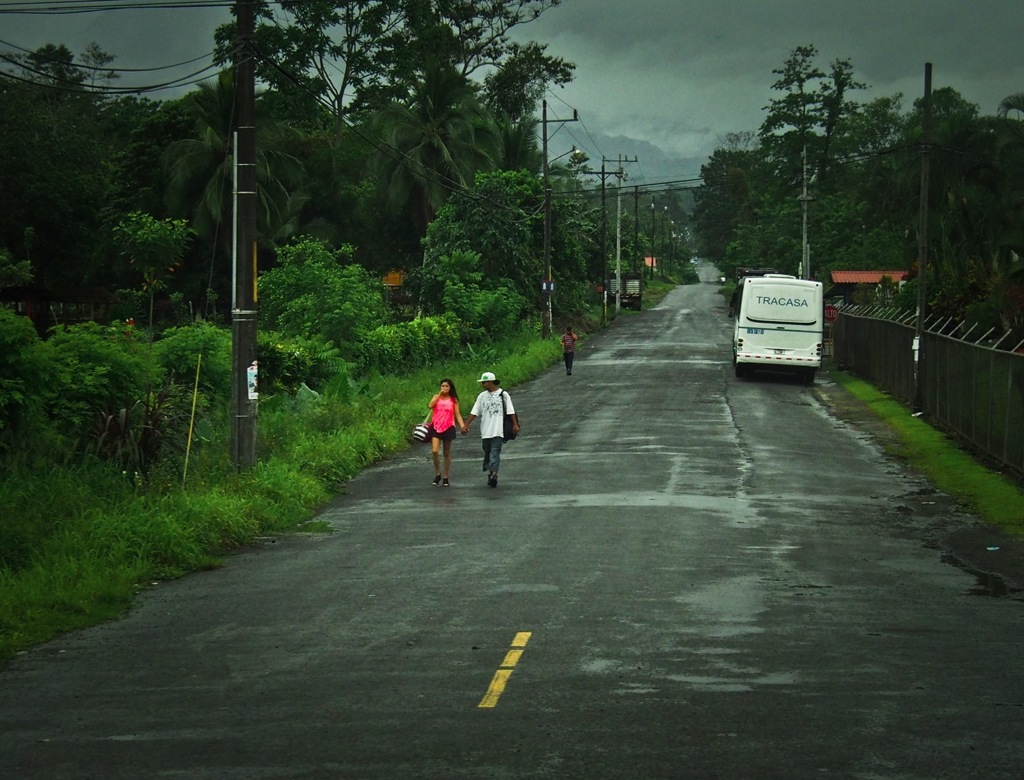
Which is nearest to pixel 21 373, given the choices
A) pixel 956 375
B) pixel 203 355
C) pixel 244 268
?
pixel 244 268

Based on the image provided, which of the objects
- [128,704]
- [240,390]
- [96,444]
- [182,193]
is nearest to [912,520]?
[240,390]

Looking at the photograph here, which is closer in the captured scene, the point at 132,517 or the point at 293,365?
the point at 132,517

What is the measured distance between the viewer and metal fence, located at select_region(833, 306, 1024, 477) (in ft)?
70.1

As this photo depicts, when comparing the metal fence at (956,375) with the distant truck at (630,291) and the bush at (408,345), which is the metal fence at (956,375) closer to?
the bush at (408,345)

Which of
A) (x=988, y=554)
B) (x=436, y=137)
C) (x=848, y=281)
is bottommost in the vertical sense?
(x=988, y=554)

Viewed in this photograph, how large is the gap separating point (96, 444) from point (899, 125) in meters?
106

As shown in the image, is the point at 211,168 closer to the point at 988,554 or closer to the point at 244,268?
the point at 244,268

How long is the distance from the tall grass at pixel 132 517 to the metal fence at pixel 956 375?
10.7 meters

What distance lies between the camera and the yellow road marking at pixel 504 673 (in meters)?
8.11

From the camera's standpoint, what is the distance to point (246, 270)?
18.3 metres

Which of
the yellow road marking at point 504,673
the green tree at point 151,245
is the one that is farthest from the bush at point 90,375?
the green tree at point 151,245

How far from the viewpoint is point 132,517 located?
14.5 meters

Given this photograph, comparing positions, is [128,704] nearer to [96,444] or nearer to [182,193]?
[96,444]

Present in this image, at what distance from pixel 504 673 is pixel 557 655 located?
66 cm
